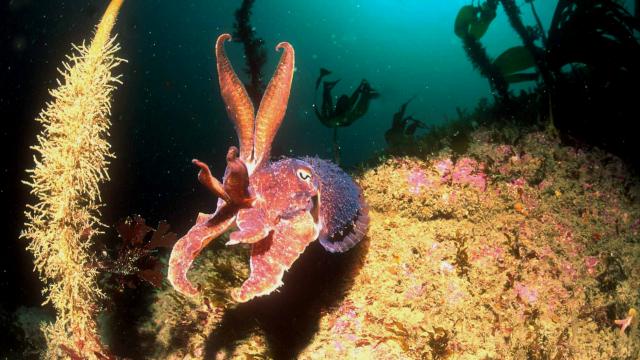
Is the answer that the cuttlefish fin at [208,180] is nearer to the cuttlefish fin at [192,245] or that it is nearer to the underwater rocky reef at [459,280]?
the cuttlefish fin at [192,245]

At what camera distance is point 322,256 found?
9.30 ft

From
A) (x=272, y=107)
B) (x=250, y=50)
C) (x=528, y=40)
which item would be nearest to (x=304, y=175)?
(x=272, y=107)

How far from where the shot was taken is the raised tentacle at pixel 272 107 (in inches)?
93.1

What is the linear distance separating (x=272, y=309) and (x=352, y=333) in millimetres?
691

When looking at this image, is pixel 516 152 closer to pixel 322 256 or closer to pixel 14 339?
pixel 322 256

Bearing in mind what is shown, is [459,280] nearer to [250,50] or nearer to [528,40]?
[528,40]

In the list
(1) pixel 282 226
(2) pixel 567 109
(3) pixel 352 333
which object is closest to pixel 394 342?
(3) pixel 352 333

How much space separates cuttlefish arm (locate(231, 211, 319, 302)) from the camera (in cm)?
176

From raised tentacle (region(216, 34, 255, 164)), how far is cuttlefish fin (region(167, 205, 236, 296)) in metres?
0.49

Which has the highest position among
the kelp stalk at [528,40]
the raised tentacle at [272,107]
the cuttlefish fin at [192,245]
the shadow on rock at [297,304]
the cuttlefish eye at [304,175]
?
the kelp stalk at [528,40]

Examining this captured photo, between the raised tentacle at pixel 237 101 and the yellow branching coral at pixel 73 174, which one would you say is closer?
the raised tentacle at pixel 237 101

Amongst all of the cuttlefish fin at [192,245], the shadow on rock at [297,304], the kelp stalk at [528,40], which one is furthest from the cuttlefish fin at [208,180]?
the kelp stalk at [528,40]

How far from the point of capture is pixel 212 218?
83.9 inches

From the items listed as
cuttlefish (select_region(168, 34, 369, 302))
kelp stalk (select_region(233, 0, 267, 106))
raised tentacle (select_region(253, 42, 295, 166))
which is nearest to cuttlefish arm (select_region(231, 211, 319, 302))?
cuttlefish (select_region(168, 34, 369, 302))
